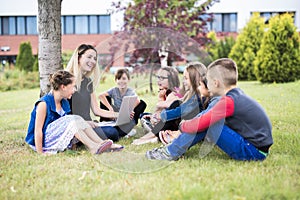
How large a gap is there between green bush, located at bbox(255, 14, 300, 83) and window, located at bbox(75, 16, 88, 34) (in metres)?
13.5

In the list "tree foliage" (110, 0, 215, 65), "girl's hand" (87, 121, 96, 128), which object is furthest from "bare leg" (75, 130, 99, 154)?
"tree foliage" (110, 0, 215, 65)

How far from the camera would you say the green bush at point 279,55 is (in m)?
12.5

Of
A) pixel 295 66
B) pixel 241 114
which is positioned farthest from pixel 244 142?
pixel 295 66

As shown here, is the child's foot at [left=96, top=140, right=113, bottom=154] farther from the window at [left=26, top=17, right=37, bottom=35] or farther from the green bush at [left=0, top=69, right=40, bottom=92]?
the window at [left=26, top=17, right=37, bottom=35]

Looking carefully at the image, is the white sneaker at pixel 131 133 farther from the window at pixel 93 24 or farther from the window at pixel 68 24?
the window at pixel 93 24

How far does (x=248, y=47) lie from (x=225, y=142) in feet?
43.0

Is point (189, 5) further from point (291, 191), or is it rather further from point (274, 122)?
point (291, 191)

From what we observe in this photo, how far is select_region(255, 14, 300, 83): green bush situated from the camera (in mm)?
12531

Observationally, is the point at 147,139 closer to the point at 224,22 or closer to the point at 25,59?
the point at 25,59

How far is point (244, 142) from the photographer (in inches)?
130

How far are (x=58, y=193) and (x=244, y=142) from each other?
1.55 meters

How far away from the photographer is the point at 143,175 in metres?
3.07

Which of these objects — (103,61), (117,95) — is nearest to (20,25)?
(117,95)

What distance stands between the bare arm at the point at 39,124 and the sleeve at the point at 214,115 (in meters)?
1.48
